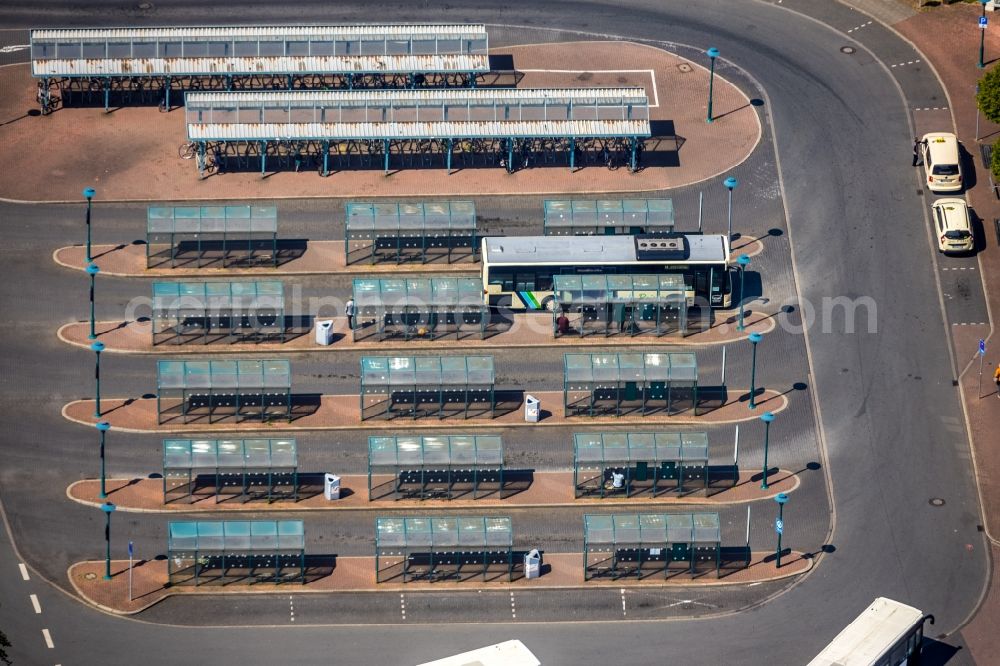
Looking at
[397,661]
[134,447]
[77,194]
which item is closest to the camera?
[397,661]

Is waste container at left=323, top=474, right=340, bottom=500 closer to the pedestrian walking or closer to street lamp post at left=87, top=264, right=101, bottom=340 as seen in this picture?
the pedestrian walking

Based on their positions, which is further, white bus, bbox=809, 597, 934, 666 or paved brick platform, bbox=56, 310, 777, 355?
paved brick platform, bbox=56, 310, 777, 355

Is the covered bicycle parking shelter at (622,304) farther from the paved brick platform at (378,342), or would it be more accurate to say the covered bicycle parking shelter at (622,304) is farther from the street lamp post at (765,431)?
the street lamp post at (765,431)

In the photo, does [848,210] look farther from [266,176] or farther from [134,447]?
[134,447]

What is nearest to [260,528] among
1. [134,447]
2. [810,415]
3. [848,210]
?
[134,447]

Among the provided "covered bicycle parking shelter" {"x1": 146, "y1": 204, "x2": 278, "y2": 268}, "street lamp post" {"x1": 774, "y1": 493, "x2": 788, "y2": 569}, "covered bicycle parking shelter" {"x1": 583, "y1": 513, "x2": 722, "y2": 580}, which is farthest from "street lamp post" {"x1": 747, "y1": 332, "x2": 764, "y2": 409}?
"covered bicycle parking shelter" {"x1": 146, "y1": 204, "x2": 278, "y2": 268}

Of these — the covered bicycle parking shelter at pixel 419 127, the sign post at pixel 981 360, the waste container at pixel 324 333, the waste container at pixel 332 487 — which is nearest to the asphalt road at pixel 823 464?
the sign post at pixel 981 360
